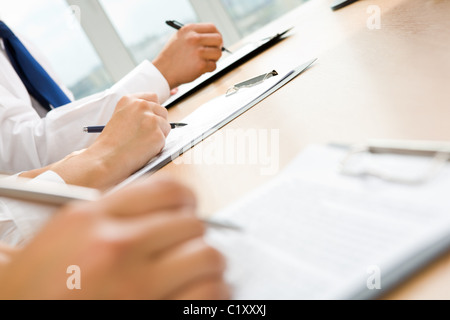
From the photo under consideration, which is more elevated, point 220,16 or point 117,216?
point 117,216

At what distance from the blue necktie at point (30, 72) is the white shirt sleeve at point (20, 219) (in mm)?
724

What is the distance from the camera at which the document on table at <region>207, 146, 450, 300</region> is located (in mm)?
206

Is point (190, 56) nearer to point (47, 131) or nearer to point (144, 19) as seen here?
point (47, 131)

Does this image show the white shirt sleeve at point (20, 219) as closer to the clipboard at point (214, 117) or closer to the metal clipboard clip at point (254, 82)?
the clipboard at point (214, 117)

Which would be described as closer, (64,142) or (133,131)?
(133,131)

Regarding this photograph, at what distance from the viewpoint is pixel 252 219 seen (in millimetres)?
293

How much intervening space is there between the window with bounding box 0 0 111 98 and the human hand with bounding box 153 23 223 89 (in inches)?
60.7

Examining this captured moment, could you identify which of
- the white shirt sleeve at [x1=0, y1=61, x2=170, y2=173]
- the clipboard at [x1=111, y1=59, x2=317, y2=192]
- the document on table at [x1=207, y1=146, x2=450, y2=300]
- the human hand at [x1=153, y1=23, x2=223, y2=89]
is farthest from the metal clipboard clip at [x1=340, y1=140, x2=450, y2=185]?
the human hand at [x1=153, y1=23, x2=223, y2=89]

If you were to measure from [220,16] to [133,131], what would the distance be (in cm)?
221

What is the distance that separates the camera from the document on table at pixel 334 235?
206 mm

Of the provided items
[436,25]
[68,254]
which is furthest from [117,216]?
[436,25]

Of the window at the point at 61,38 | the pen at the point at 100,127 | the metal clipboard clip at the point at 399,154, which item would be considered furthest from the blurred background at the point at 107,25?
the metal clipboard clip at the point at 399,154

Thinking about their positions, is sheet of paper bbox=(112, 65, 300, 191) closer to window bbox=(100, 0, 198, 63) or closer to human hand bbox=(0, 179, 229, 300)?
human hand bbox=(0, 179, 229, 300)

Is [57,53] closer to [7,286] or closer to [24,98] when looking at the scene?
[24,98]
